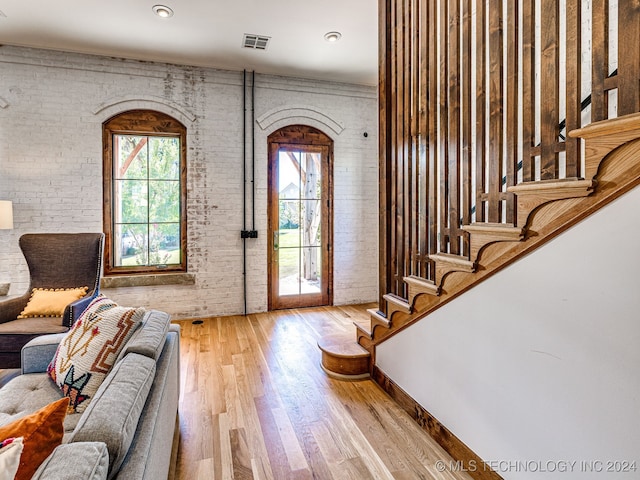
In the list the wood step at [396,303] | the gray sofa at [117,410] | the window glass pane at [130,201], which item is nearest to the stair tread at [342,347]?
the wood step at [396,303]

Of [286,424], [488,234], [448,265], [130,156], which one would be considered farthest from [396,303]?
[130,156]

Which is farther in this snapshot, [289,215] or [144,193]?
[289,215]

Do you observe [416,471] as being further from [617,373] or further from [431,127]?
[431,127]

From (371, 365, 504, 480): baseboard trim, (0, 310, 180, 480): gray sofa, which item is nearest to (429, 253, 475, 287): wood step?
(371, 365, 504, 480): baseboard trim

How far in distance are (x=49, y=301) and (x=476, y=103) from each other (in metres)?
3.41

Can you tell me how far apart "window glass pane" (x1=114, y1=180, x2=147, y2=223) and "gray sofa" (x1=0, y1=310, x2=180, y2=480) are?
8.63 feet

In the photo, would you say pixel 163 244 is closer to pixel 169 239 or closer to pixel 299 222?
pixel 169 239

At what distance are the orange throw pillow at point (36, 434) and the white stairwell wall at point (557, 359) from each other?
1.67 metres

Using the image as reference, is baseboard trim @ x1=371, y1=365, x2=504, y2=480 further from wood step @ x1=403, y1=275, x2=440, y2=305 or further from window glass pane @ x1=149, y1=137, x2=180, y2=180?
window glass pane @ x1=149, y1=137, x2=180, y2=180

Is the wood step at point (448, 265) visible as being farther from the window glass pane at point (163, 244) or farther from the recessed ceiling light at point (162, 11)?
the window glass pane at point (163, 244)

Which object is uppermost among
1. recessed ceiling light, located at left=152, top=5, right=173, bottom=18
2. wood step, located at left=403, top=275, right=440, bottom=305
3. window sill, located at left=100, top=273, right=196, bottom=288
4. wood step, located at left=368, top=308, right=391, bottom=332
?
recessed ceiling light, located at left=152, top=5, right=173, bottom=18

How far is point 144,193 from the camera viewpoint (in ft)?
14.6

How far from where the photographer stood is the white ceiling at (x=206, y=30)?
324 centimetres

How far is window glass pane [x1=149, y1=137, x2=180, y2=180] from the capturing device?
4.47m
